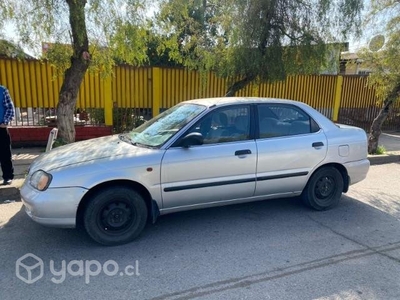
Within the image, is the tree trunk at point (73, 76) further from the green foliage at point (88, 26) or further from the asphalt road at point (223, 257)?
the asphalt road at point (223, 257)

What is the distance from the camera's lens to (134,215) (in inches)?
140

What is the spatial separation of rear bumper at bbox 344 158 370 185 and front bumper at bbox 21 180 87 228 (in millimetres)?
3570

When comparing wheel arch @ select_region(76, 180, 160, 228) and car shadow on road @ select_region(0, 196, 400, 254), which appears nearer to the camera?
wheel arch @ select_region(76, 180, 160, 228)

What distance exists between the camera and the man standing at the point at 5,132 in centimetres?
478

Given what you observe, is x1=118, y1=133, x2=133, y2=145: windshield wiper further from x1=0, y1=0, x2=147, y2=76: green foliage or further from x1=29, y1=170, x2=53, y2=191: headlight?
x1=0, y1=0, x2=147, y2=76: green foliage

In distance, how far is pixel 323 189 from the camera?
15.0 feet

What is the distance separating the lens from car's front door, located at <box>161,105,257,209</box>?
3.63 meters

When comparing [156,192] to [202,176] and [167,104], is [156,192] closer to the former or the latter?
[202,176]

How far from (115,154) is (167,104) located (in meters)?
6.09

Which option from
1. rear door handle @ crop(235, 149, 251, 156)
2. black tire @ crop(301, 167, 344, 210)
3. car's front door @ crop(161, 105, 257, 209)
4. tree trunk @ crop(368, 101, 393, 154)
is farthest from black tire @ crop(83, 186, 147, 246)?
tree trunk @ crop(368, 101, 393, 154)

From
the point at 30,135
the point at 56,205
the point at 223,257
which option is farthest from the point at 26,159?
the point at 223,257

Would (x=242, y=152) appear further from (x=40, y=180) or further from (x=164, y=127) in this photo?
(x=40, y=180)

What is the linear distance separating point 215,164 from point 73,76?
11.8ft

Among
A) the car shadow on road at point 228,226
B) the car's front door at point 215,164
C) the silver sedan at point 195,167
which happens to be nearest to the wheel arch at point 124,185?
the silver sedan at point 195,167
